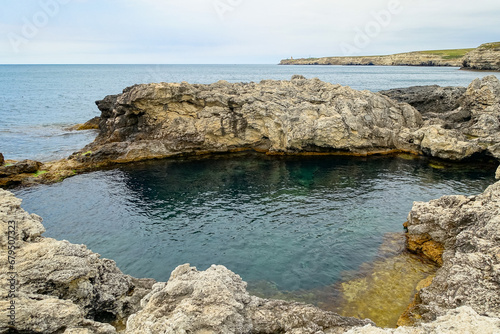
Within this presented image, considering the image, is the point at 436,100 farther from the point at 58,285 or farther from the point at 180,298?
the point at 58,285

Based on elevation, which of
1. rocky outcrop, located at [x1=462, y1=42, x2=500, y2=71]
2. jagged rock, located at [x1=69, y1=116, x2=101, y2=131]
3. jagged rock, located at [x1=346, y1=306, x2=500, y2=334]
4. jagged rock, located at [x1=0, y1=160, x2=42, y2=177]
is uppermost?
rocky outcrop, located at [x1=462, y1=42, x2=500, y2=71]

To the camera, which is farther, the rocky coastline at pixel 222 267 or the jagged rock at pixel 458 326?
the rocky coastline at pixel 222 267

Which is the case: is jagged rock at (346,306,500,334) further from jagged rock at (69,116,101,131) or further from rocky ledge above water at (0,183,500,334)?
jagged rock at (69,116,101,131)

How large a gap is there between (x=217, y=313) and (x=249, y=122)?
34.8 meters

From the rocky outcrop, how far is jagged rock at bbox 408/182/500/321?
518ft

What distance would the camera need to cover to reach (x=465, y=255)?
13586mm

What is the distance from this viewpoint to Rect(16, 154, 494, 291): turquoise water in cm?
2045

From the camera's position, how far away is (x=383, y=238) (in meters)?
22.4

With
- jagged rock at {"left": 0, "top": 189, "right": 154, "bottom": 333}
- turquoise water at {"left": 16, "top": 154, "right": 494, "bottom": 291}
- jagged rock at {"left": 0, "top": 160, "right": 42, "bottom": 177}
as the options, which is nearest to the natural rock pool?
turquoise water at {"left": 16, "top": 154, "right": 494, "bottom": 291}

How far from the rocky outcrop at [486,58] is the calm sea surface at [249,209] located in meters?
138

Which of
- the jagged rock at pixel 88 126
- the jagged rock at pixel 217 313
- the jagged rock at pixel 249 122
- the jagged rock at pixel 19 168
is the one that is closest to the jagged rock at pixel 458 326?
the jagged rock at pixel 217 313

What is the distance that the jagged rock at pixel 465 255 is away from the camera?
1187 centimetres

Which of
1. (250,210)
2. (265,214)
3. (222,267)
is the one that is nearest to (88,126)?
(250,210)

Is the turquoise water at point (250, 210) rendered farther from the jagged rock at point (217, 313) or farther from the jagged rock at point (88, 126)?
the jagged rock at point (88, 126)
